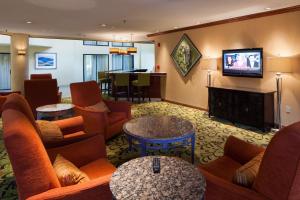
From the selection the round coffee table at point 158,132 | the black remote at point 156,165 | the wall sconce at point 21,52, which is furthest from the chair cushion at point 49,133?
the wall sconce at point 21,52

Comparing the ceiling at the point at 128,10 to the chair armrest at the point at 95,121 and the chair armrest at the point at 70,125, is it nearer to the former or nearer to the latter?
the chair armrest at the point at 95,121

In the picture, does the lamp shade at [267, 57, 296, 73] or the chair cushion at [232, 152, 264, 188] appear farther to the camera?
the lamp shade at [267, 57, 296, 73]

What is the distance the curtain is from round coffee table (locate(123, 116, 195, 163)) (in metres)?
11.5

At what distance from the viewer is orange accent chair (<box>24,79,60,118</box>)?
16.1ft

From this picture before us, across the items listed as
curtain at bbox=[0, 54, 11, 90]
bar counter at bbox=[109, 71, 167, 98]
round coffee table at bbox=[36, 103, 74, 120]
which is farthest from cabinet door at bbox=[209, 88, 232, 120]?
curtain at bbox=[0, 54, 11, 90]

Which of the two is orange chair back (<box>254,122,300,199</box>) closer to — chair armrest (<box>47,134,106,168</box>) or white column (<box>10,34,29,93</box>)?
→ chair armrest (<box>47,134,106,168</box>)

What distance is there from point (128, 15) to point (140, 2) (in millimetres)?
1237

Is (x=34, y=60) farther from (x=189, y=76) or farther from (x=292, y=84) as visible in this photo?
(x=292, y=84)

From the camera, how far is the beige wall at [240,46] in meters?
4.70

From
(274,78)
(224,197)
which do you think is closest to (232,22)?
(274,78)

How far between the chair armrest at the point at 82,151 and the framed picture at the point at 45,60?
38.0 feet

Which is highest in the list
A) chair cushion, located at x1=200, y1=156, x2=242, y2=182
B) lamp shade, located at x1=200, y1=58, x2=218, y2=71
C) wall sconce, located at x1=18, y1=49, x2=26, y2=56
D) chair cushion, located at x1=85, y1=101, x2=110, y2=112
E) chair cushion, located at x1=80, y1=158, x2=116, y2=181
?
wall sconce, located at x1=18, y1=49, x2=26, y2=56

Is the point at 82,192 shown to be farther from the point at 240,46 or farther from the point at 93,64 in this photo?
the point at 93,64

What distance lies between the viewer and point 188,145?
13.1 ft
